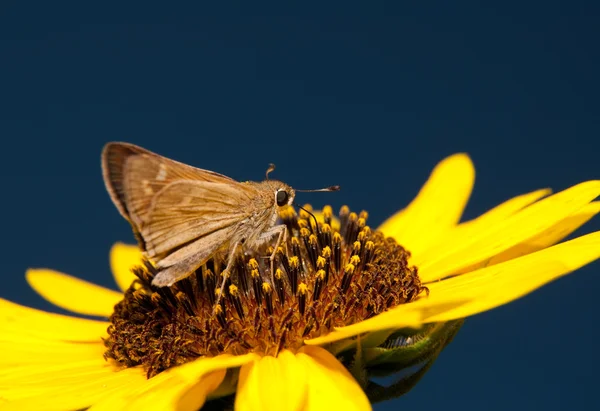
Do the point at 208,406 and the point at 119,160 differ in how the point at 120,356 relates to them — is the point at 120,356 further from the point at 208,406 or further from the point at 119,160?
the point at 119,160

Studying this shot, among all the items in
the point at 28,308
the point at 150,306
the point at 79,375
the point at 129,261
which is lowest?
the point at 79,375

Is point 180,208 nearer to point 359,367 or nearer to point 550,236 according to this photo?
point 359,367

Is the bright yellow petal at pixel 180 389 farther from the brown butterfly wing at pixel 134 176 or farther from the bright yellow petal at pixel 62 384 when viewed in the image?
the brown butterfly wing at pixel 134 176

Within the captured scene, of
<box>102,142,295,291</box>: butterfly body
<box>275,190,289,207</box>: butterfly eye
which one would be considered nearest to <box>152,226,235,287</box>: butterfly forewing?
<box>102,142,295,291</box>: butterfly body

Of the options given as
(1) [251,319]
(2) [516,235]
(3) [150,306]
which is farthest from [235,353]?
(2) [516,235]

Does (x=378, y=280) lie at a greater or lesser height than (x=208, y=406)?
greater

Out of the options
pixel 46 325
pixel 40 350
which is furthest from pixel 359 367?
pixel 46 325
